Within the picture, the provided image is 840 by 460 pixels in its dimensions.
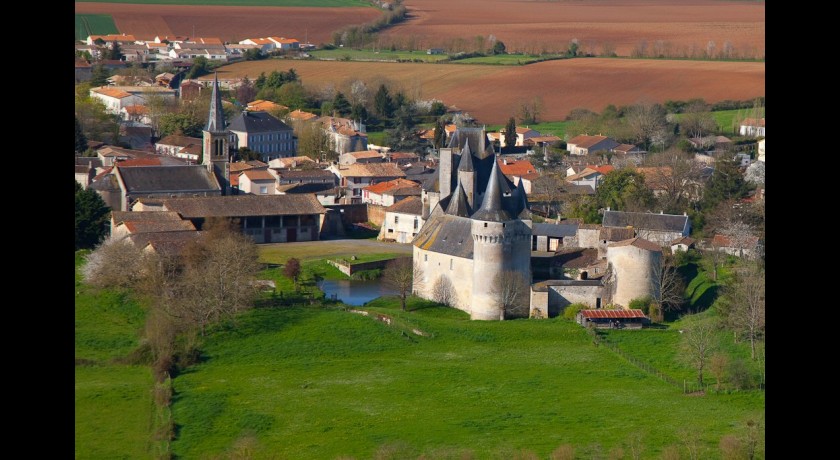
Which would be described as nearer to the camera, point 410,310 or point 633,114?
point 410,310

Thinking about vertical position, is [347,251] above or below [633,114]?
below

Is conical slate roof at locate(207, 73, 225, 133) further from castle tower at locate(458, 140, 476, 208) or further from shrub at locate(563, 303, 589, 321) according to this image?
shrub at locate(563, 303, 589, 321)

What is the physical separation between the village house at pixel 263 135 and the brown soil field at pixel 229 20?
4317 cm

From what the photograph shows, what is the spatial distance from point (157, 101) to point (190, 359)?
48.5 m

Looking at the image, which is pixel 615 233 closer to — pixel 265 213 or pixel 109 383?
pixel 265 213

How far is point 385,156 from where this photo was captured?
209ft

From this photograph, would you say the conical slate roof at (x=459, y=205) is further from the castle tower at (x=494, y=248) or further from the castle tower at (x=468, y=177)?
the castle tower at (x=494, y=248)

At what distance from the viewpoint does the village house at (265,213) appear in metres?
44.4

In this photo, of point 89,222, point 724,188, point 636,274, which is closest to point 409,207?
point 89,222

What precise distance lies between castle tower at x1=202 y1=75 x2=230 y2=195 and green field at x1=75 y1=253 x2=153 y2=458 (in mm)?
13926

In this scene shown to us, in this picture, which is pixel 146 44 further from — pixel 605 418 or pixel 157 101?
pixel 605 418

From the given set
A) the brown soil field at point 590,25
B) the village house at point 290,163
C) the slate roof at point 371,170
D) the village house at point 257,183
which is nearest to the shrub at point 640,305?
the village house at point 257,183

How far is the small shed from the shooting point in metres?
33.5

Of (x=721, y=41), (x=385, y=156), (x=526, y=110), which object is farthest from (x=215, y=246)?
(x=721, y=41)
